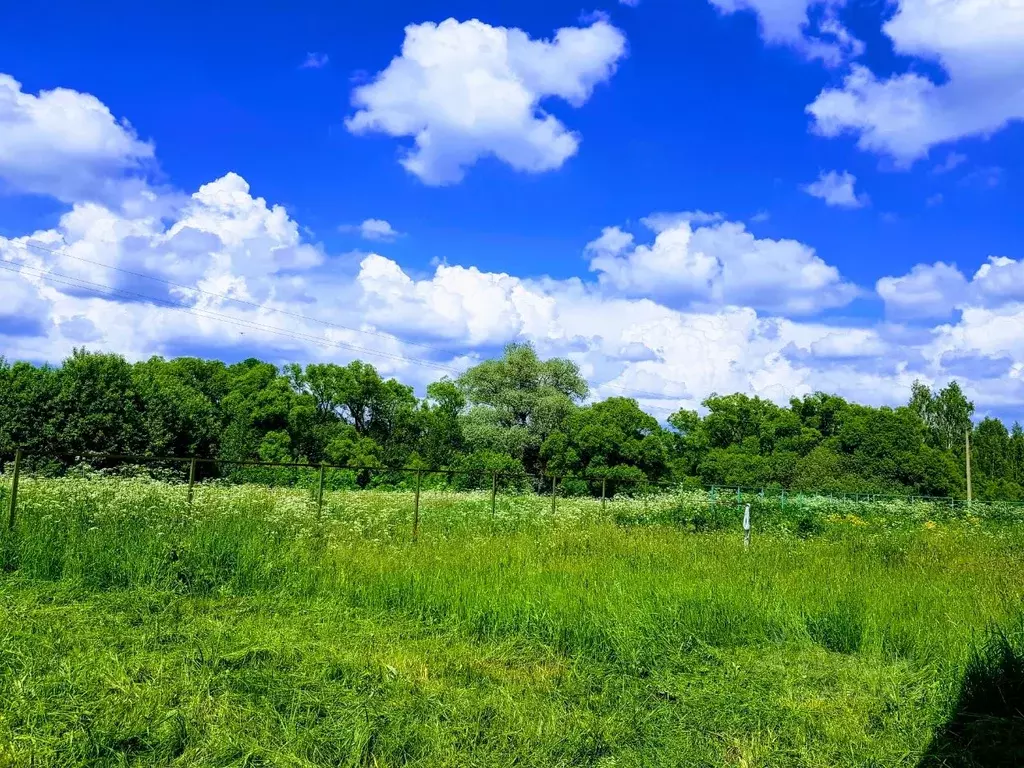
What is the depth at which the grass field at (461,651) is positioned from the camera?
477 cm

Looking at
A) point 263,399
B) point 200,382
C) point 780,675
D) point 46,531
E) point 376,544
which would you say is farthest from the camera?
point 200,382

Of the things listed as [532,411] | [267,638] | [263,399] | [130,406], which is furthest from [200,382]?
[267,638]

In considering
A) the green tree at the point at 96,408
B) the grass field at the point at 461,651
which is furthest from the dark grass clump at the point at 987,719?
the green tree at the point at 96,408

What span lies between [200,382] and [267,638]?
5770 cm

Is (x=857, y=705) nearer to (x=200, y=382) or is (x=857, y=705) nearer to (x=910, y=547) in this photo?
(x=910, y=547)

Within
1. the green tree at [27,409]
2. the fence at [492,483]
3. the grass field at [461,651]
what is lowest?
the grass field at [461,651]

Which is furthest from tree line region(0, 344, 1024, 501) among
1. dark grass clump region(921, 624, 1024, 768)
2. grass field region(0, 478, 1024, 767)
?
dark grass clump region(921, 624, 1024, 768)

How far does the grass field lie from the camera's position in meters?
4.77

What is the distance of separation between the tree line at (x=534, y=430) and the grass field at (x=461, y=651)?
34.4m

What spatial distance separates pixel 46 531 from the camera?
10.4m

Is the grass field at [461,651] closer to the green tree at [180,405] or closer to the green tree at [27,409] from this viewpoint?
the green tree at [27,409]

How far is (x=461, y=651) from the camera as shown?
677 cm

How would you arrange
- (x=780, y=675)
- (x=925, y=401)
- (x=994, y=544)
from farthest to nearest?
(x=925, y=401) → (x=994, y=544) → (x=780, y=675)

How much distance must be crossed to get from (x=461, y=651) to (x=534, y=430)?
49.3 metres
